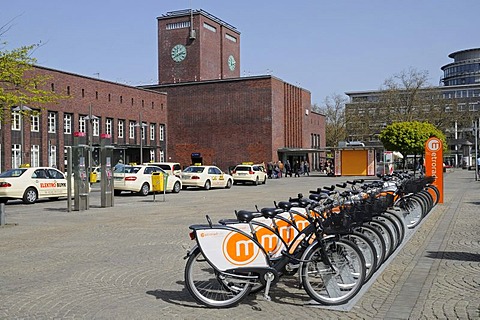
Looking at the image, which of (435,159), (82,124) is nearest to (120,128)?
(82,124)

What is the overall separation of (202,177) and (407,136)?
3166 centimetres

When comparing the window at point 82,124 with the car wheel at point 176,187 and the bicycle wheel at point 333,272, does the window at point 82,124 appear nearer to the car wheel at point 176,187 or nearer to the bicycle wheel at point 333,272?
the car wheel at point 176,187

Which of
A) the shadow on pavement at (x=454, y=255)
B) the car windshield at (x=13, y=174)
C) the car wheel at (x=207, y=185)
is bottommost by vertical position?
the shadow on pavement at (x=454, y=255)

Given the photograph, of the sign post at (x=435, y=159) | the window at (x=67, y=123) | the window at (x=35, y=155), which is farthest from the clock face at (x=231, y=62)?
the sign post at (x=435, y=159)

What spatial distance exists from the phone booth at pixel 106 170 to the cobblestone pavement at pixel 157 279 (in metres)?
5.85

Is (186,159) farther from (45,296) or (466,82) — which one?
(466,82)

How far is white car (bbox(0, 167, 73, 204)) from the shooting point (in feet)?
71.1

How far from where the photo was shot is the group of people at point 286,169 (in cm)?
5356

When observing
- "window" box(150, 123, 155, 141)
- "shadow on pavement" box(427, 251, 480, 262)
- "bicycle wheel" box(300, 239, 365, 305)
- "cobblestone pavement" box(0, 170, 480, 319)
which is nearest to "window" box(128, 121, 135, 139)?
"window" box(150, 123, 155, 141)

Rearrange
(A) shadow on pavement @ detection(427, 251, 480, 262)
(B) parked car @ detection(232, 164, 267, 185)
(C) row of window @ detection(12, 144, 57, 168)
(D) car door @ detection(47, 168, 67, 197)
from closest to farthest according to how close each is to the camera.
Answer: (A) shadow on pavement @ detection(427, 251, 480, 262) → (D) car door @ detection(47, 168, 67, 197) → (B) parked car @ detection(232, 164, 267, 185) → (C) row of window @ detection(12, 144, 57, 168)

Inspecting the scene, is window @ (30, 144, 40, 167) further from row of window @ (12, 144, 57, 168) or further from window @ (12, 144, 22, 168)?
window @ (12, 144, 22, 168)

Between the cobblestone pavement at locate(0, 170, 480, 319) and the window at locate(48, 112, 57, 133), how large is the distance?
33.5 metres

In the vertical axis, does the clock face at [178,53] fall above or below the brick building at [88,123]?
above

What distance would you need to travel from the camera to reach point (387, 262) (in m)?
8.62
